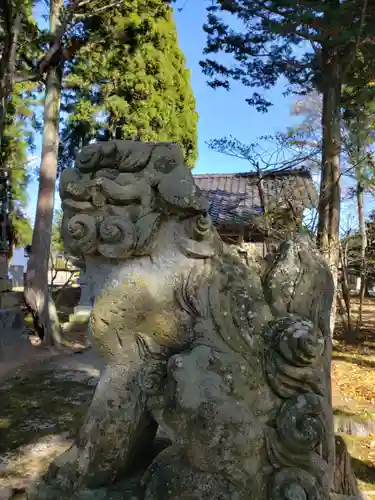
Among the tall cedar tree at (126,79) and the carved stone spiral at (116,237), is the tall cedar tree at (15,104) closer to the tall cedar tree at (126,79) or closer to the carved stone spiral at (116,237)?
the tall cedar tree at (126,79)

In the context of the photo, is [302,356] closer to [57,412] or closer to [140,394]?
[140,394]

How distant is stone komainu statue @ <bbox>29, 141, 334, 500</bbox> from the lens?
1379 millimetres

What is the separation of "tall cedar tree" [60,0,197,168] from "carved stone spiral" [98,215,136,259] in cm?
838

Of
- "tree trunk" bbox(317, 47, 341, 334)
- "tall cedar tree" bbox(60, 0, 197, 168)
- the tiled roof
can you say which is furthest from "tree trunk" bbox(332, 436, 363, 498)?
"tall cedar tree" bbox(60, 0, 197, 168)

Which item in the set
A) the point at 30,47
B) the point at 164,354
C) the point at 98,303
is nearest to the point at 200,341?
the point at 164,354

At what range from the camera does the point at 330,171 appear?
6.55 meters

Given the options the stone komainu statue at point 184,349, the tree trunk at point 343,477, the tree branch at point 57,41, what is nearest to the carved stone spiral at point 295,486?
the stone komainu statue at point 184,349

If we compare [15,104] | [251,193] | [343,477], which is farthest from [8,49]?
[343,477]

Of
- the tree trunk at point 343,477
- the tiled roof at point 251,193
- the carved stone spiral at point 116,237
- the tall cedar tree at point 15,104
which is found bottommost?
the tree trunk at point 343,477

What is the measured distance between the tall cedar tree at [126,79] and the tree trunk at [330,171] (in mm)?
4502

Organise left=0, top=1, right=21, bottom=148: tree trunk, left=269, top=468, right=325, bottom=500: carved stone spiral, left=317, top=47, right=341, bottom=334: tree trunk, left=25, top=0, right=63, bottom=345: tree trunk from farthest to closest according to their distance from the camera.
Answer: left=25, top=0, right=63, bottom=345: tree trunk → left=0, top=1, right=21, bottom=148: tree trunk → left=317, top=47, right=341, bottom=334: tree trunk → left=269, top=468, right=325, bottom=500: carved stone spiral

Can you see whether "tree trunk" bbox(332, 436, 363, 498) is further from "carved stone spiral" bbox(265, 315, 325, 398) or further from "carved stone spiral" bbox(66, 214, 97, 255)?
"carved stone spiral" bbox(66, 214, 97, 255)

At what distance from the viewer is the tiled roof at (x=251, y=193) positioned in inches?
280

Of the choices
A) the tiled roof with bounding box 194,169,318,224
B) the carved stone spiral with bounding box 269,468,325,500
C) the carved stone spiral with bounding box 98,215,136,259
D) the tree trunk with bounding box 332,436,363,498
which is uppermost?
the tiled roof with bounding box 194,169,318,224
